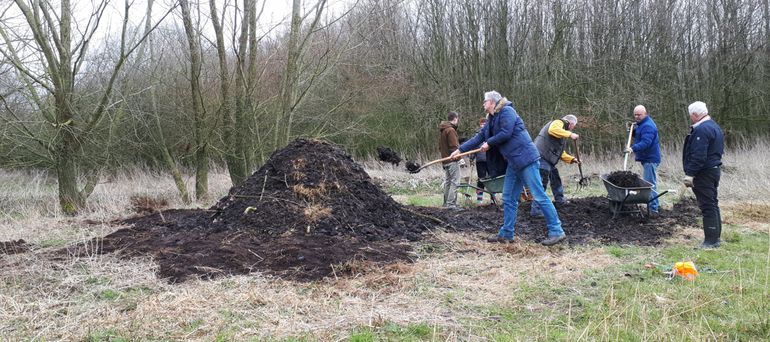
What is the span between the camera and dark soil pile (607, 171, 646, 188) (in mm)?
7347

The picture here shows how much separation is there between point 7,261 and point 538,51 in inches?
729

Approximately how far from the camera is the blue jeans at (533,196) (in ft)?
20.2

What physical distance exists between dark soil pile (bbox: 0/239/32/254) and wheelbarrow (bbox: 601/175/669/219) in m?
7.07

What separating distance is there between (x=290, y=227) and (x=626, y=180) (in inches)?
180

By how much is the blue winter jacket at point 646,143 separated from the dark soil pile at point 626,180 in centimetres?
78

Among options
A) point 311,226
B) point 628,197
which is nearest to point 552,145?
point 628,197

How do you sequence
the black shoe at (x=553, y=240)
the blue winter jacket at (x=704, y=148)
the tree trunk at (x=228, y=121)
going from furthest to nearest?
the tree trunk at (x=228, y=121) → the black shoe at (x=553, y=240) → the blue winter jacket at (x=704, y=148)

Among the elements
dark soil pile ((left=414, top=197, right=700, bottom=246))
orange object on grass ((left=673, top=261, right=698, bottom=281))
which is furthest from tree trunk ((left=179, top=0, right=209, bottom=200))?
orange object on grass ((left=673, top=261, right=698, bottom=281))

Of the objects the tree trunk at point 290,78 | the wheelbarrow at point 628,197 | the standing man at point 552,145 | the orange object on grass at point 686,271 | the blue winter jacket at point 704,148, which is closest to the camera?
the orange object on grass at point 686,271

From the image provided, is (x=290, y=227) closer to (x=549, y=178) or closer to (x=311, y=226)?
(x=311, y=226)

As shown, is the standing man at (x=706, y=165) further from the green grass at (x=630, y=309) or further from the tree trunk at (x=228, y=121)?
the tree trunk at (x=228, y=121)

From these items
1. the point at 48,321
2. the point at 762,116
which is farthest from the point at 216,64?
the point at 762,116

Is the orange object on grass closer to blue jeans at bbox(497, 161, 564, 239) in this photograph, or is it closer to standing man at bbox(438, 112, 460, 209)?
blue jeans at bbox(497, 161, 564, 239)

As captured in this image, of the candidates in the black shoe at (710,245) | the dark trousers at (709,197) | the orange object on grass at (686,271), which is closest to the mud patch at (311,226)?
the black shoe at (710,245)
